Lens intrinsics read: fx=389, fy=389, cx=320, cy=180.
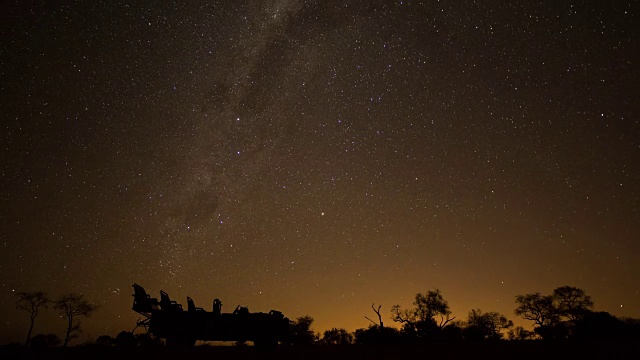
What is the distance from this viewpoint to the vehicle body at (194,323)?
11.4 metres

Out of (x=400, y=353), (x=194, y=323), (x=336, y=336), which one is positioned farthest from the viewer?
(x=336, y=336)

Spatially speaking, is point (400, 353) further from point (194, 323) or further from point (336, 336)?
point (336, 336)

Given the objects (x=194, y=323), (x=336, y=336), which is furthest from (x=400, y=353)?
(x=336, y=336)

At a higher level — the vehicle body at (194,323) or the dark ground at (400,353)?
the vehicle body at (194,323)

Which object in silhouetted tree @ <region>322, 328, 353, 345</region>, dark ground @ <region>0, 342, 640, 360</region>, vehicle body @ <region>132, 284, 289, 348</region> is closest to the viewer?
dark ground @ <region>0, 342, 640, 360</region>

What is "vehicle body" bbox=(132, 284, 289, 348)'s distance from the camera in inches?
448

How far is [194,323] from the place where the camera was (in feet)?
37.6

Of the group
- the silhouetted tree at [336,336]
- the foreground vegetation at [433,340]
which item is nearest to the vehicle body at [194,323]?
the foreground vegetation at [433,340]

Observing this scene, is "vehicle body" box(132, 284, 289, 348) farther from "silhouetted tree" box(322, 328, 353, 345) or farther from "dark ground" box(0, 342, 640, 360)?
"silhouetted tree" box(322, 328, 353, 345)

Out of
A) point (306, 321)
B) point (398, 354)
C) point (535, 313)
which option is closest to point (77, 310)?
point (306, 321)

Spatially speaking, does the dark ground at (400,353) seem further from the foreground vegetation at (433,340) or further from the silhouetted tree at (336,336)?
the silhouetted tree at (336,336)

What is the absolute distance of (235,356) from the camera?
415 inches

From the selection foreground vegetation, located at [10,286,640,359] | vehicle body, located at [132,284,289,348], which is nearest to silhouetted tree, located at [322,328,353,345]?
foreground vegetation, located at [10,286,640,359]

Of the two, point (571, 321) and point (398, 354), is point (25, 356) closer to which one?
point (398, 354)
